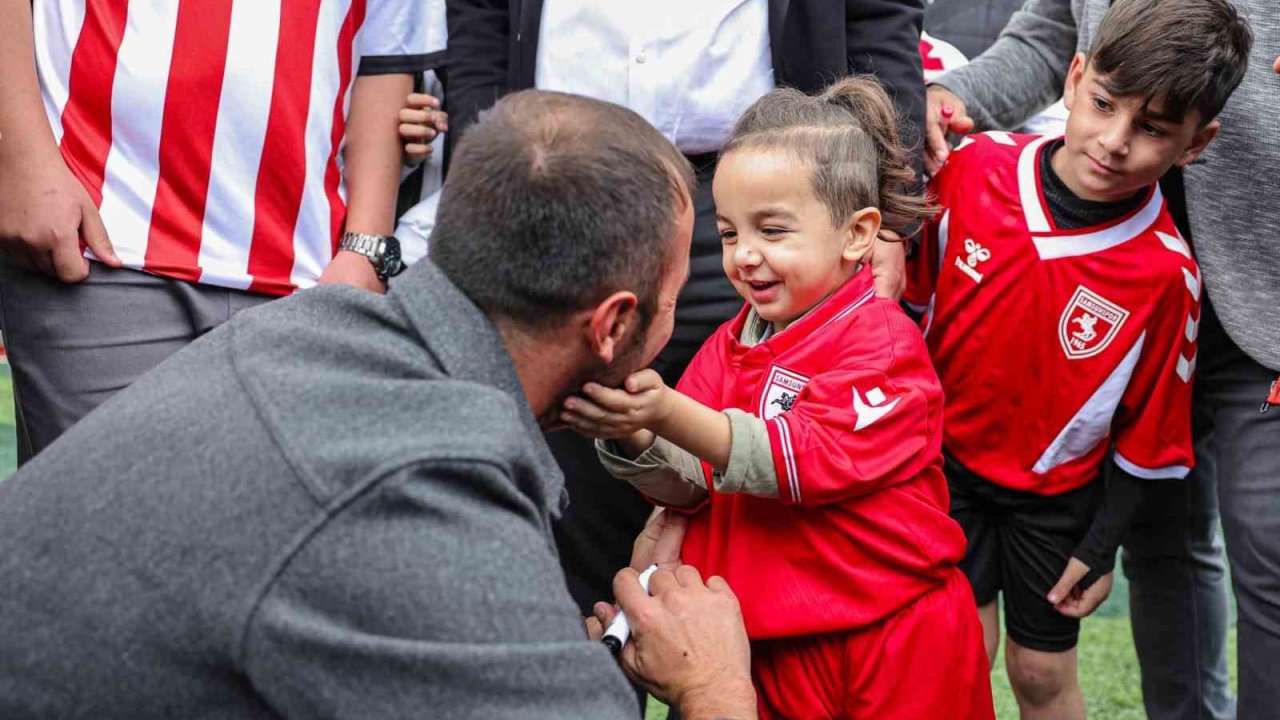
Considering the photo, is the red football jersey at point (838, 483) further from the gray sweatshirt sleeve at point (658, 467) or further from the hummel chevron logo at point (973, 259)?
the hummel chevron logo at point (973, 259)

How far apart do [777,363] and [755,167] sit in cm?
34

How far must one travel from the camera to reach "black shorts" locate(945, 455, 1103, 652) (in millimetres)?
2928

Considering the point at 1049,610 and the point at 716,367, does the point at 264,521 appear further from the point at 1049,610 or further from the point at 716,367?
the point at 1049,610

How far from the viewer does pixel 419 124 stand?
2.91m

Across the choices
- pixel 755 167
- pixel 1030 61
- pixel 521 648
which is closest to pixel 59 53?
pixel 755 167

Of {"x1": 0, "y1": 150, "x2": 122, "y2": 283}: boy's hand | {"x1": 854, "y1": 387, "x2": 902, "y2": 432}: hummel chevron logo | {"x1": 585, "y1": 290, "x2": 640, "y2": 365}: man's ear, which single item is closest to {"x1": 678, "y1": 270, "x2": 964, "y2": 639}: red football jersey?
{"x1": 854, "y1": 387, "x2": 902, "y2": 432}: hummel chevron logo

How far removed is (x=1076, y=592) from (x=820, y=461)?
1027mm

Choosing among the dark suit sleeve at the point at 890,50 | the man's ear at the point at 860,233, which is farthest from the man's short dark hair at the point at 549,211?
the dark suit sleeve at the point at 890,50

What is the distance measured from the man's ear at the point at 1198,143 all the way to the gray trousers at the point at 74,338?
1.96 meters

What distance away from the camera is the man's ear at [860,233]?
94.9 inches

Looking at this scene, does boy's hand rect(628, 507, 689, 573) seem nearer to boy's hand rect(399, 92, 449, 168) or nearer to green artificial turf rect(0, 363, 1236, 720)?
boy's hand rect(399, 92, 449, 168)

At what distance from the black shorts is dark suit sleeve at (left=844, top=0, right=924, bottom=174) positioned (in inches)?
28.3

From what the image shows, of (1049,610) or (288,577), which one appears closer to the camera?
(288,577)

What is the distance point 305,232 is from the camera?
109 inches
